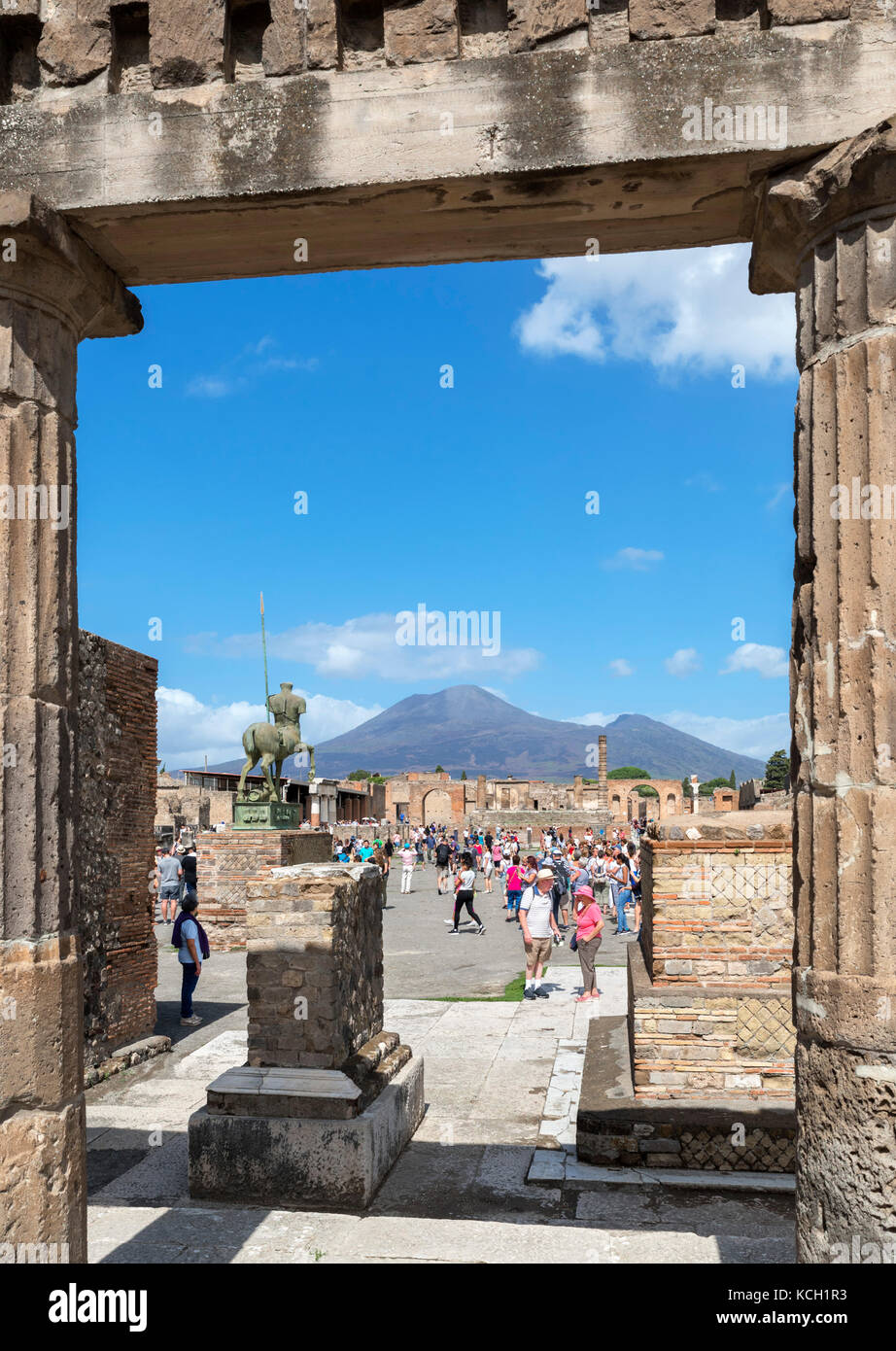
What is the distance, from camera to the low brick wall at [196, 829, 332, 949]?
635 inches

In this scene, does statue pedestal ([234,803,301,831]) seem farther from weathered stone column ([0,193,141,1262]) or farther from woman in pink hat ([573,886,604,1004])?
weathered stone column ([0,193,141,1262])

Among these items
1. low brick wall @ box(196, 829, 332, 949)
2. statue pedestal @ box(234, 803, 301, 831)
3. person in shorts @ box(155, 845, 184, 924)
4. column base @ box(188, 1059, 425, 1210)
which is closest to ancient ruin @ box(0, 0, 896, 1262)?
column base @ box(188, 1059, 425, 1210)

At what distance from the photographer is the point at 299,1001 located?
6602 millimetres

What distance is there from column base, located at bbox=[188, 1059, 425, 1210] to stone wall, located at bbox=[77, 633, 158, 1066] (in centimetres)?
346

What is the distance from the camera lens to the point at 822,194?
10.2 feet

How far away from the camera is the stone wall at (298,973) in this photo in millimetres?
6590

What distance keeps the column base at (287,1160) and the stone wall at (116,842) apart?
3458 mm

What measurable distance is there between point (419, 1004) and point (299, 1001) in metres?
6.45

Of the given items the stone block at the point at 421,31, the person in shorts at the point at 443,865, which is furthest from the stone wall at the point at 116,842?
the person in shorts at the point at 443,865

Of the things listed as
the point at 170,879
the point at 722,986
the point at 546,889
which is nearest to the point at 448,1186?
the point at 722,986

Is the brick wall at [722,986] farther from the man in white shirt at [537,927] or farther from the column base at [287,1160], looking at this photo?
the man in white shirt at [537,927]

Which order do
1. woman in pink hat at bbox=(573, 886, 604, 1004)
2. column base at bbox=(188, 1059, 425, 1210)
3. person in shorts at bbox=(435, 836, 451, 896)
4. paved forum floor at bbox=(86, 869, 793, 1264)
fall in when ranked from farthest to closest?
person in shorts at bbox=(435, 836, 451, 896) → woman in pink hat at bbox=(573, 886, 604, 1004) → column base at bbox=(188, 1059, 425, 1210) → paved forum floor at bbox=(86, 869, 793, 1264)

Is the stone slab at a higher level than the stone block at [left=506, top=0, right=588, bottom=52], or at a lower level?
lower
